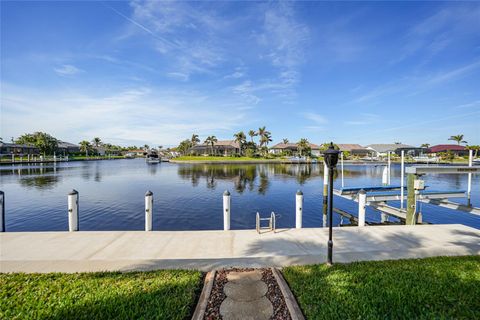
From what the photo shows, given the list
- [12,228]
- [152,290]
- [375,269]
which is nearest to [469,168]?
[375,269]

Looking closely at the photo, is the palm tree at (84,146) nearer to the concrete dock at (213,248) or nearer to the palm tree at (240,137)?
the palm tree at (240,137)

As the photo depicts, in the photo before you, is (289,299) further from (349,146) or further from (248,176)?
(349,146)

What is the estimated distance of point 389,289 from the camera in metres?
4.62

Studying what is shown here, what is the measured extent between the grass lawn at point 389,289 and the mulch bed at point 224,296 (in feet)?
1.12

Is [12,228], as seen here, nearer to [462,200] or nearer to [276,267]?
[276,267]

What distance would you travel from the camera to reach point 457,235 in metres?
8.28

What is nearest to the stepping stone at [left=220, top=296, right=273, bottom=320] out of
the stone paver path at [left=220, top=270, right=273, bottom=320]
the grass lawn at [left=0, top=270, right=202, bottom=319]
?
the stone paver path at [left=220, top=270, right=273, bottom=320]

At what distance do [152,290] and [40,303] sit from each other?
6.23ft

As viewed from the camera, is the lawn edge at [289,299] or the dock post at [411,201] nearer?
the lawn edge at [289,299]

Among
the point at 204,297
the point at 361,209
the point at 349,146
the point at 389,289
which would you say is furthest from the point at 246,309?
the point at 349,146

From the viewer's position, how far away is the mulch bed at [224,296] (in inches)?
157

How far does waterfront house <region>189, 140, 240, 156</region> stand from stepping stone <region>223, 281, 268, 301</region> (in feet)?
322

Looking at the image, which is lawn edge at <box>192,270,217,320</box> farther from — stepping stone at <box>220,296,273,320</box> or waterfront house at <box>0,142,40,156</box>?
waterfront house at <box>0,142,40,156</box>

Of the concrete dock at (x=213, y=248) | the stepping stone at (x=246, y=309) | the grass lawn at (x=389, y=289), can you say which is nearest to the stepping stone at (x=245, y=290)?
the stepping stone at (x=246, y=309)
